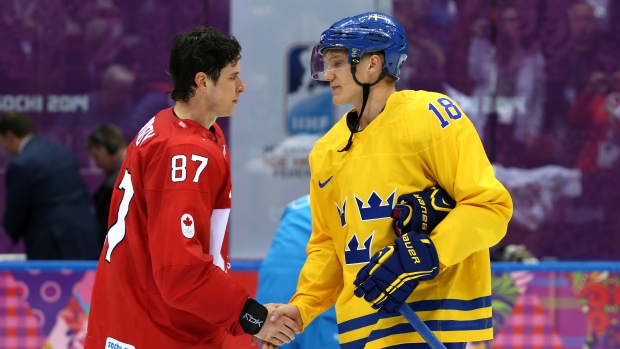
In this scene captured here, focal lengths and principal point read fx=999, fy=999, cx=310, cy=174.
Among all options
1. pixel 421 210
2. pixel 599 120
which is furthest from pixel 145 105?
pixel 421 210

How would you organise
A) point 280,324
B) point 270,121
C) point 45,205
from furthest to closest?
1. point 270,121
2. point 45,205
3. point 280,324

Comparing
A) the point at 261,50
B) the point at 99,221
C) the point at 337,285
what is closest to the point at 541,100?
the point at 261,50

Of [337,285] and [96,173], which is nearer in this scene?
[337,285]

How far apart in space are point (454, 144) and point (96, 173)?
15.0 ft

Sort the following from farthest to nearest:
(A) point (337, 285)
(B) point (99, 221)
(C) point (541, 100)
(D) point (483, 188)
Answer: (C) point (541, 100), (B) point (99, 221), (A) point (337, 285), (D) point (483, 188)

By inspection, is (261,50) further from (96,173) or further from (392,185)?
(392,185)

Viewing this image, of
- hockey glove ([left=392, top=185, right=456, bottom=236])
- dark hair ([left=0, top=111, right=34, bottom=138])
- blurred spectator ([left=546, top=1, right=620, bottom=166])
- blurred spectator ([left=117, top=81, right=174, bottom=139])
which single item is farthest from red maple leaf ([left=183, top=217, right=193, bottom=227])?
blurred spectator ([left=546, top=1, right=620, bottom=166])

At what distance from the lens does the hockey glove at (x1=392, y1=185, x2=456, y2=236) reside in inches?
122

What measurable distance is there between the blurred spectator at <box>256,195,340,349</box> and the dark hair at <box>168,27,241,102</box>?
88cm

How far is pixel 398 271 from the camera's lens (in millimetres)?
3039

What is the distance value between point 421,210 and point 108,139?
4090 mm

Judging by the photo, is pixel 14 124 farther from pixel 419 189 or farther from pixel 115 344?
pixel 419 189

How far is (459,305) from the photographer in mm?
3189

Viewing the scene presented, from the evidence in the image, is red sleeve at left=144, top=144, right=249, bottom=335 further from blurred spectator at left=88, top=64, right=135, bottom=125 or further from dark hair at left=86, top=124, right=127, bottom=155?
blurred spectator at left=88, top=64, right=135, bottom=125
